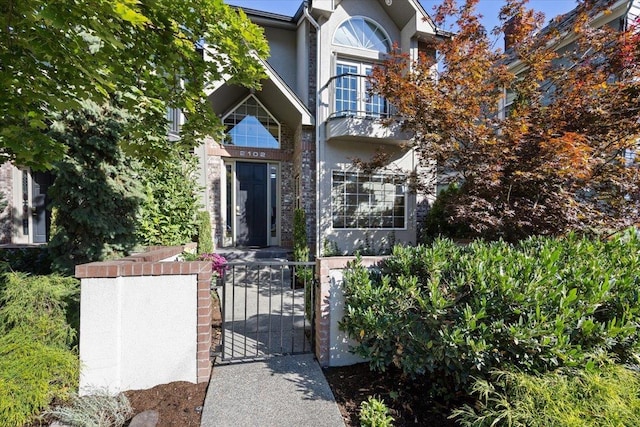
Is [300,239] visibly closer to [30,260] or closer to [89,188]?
[89,188]

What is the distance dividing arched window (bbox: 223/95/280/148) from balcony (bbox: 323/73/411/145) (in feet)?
7.20

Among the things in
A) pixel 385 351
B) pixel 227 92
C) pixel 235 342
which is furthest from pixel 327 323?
pixel 227 92

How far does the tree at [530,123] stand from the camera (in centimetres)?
473

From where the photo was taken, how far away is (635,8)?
656 centimetres

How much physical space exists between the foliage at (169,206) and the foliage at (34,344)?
2.44m

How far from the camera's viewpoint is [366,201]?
823 cm

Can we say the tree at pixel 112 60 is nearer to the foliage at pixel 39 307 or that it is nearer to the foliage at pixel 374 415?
the foliage at pixel 39 307

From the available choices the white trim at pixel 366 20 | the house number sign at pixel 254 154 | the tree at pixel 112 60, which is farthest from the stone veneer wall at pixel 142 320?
the white trim at pixel 366 20

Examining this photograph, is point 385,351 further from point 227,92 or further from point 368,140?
point 227,92

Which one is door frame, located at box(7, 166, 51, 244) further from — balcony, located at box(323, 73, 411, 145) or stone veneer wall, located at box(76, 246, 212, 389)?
balcony, located at box(323, 73, 411, 145)

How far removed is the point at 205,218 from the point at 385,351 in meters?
5.43

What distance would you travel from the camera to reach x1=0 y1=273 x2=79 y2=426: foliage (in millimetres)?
2418

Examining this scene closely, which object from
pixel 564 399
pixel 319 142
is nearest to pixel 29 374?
pixel 564 399

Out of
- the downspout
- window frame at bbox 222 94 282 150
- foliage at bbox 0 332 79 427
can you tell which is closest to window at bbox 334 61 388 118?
the downspout
